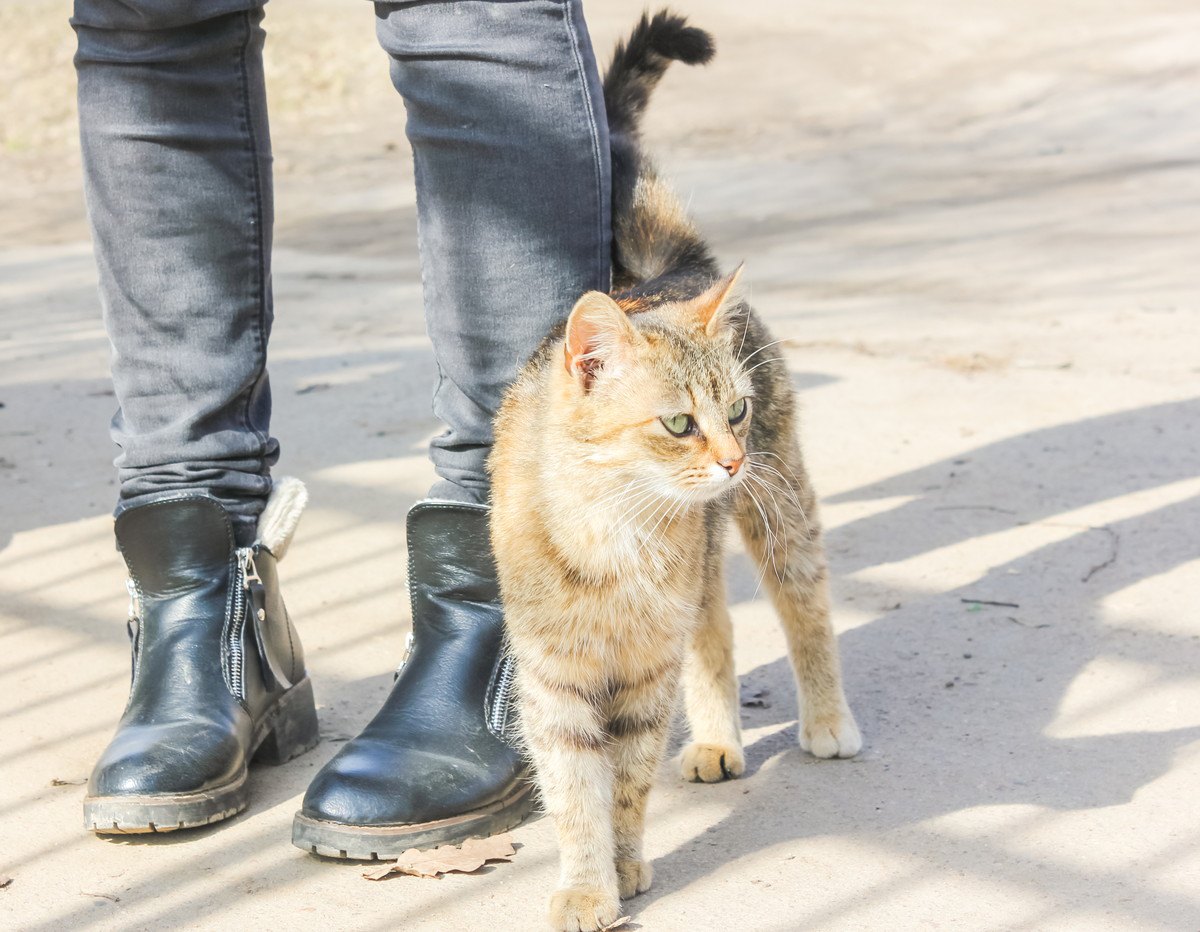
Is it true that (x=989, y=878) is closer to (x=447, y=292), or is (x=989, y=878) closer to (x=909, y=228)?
(x=447, y=292)

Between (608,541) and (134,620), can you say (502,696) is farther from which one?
(134,620)

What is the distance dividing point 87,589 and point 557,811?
1.47m

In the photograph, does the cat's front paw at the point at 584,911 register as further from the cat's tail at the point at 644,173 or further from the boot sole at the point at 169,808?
the cat's tail at the point at 644,173

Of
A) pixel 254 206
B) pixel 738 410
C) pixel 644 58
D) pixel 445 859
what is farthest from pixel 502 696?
pixel 644 58

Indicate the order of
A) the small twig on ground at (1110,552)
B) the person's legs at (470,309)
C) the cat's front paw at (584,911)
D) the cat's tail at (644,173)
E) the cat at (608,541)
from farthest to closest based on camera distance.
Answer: the small twig on ground at (1110,552), the cat's tail at (644,173), the person's legs at (470,309), the cat at (608,541), the cat's front paw at (584,911)

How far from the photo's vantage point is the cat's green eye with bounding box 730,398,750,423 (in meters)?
1.90

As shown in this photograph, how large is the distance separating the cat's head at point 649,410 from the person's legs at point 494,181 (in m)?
0.24

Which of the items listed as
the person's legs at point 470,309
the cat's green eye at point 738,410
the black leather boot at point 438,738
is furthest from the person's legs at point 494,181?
the cat's green eye at point 738,410

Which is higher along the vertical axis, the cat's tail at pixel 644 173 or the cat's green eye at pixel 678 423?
the cat's tail at pixel 644 173

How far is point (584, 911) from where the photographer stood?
5.53ft

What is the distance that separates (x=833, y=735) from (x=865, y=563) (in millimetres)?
796

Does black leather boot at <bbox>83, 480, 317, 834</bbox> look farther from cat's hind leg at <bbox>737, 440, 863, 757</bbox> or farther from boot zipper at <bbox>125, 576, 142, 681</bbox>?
cat's hind leg at <bbox>737, 440, 863, 757</bbox>

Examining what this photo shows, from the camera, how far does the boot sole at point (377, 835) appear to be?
1.83m

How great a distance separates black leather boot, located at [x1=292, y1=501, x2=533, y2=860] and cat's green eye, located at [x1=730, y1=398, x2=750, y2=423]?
16.4 inches
